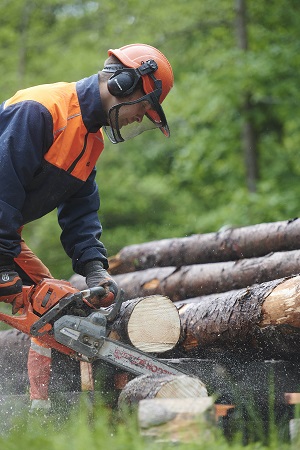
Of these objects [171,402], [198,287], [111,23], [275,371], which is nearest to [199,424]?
[171,402]

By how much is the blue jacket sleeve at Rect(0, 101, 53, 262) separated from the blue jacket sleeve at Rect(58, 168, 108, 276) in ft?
2.53

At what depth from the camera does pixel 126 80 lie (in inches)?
165

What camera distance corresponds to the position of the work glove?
4.23 metres

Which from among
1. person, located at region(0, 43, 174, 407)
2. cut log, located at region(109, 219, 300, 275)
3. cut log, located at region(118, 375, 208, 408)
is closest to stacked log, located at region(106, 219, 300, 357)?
cut log, located at region(109, 219, 300, 275)

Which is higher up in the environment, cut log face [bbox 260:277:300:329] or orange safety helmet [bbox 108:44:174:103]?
orange safety helmet [bbox 108:44:174:103]

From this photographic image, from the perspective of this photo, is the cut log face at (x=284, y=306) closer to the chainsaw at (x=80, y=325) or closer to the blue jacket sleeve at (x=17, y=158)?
the chainsaw at (x=80, y=325)

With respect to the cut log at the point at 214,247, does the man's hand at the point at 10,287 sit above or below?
above

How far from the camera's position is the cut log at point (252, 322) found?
13.1 ft

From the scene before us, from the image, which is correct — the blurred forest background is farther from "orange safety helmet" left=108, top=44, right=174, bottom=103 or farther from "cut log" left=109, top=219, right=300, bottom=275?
"orange safety helmet" left=108, top=44, right=174, bottom=103

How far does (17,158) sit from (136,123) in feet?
2.80

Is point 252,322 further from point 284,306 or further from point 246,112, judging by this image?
point 246,112

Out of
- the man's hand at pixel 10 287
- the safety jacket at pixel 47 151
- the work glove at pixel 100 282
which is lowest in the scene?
the work glove at pixel 100 282

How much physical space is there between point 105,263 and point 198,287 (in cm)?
144

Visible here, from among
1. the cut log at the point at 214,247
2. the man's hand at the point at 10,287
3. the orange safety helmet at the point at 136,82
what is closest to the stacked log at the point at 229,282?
the cut log at the point at 214,247
